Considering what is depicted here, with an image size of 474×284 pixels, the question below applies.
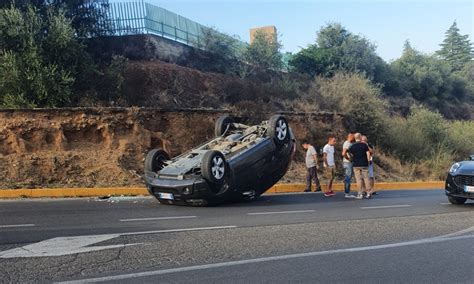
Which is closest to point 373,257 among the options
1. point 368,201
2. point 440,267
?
point 440,267

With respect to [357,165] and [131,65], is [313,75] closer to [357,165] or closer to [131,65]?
[131,65]

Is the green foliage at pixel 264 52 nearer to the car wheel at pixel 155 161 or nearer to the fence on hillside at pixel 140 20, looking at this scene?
the fence on hillside at pixel 140 20

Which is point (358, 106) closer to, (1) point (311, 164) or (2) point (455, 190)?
(1) point (311, 164)

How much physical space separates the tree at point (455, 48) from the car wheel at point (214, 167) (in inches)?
2566

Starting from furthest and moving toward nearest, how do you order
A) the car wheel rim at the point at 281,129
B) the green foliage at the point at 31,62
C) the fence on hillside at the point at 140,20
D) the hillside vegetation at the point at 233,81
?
the fence on hillside at the point at 140,20 → the hillside vegetation at the point at 233,81 → the green foliage at the point at 31,62 → the car wheel rim at the point at 281,129

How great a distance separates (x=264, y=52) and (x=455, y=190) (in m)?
19.1

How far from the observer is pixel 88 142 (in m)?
17.0

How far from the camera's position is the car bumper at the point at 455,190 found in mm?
11513

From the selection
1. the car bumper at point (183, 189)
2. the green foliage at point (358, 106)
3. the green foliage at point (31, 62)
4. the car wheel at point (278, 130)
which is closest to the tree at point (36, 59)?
the green foliage at point (31, 62)

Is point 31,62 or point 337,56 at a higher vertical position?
point 337,56

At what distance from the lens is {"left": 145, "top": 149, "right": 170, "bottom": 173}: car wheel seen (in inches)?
468

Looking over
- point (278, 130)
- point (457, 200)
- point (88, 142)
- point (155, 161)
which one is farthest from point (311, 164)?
point (88, 142)

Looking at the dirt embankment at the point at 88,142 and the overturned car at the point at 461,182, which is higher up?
the dirt embankment at the point at 88,142

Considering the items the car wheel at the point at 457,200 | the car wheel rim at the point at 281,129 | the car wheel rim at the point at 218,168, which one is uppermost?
the car wheel rim at the point at 281,129
